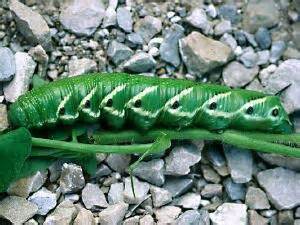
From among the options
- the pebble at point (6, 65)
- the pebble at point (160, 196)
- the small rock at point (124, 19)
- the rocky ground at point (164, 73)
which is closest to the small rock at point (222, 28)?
the rocky ground at point (164, 73)

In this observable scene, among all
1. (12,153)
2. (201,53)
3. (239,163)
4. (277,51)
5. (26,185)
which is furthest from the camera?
(277,51)

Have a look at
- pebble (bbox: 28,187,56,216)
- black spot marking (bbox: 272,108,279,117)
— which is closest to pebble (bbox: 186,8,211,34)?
black spot marking (bbox: 272,108,279,117)

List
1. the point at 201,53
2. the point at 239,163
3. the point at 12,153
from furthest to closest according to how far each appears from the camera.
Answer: the point at 201,53, the point at 239,163, the point at 12,153

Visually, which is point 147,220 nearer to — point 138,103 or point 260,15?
point 138,103

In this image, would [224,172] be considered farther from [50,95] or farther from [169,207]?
[50,95]

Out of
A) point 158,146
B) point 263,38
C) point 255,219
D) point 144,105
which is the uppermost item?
point 263,38

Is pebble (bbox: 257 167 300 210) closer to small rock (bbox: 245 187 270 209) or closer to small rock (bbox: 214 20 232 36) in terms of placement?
small rock (bbox: 245 187 270 209)

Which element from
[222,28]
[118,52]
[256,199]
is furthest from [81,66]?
[256,199]

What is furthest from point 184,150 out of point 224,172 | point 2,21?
point 2,21
